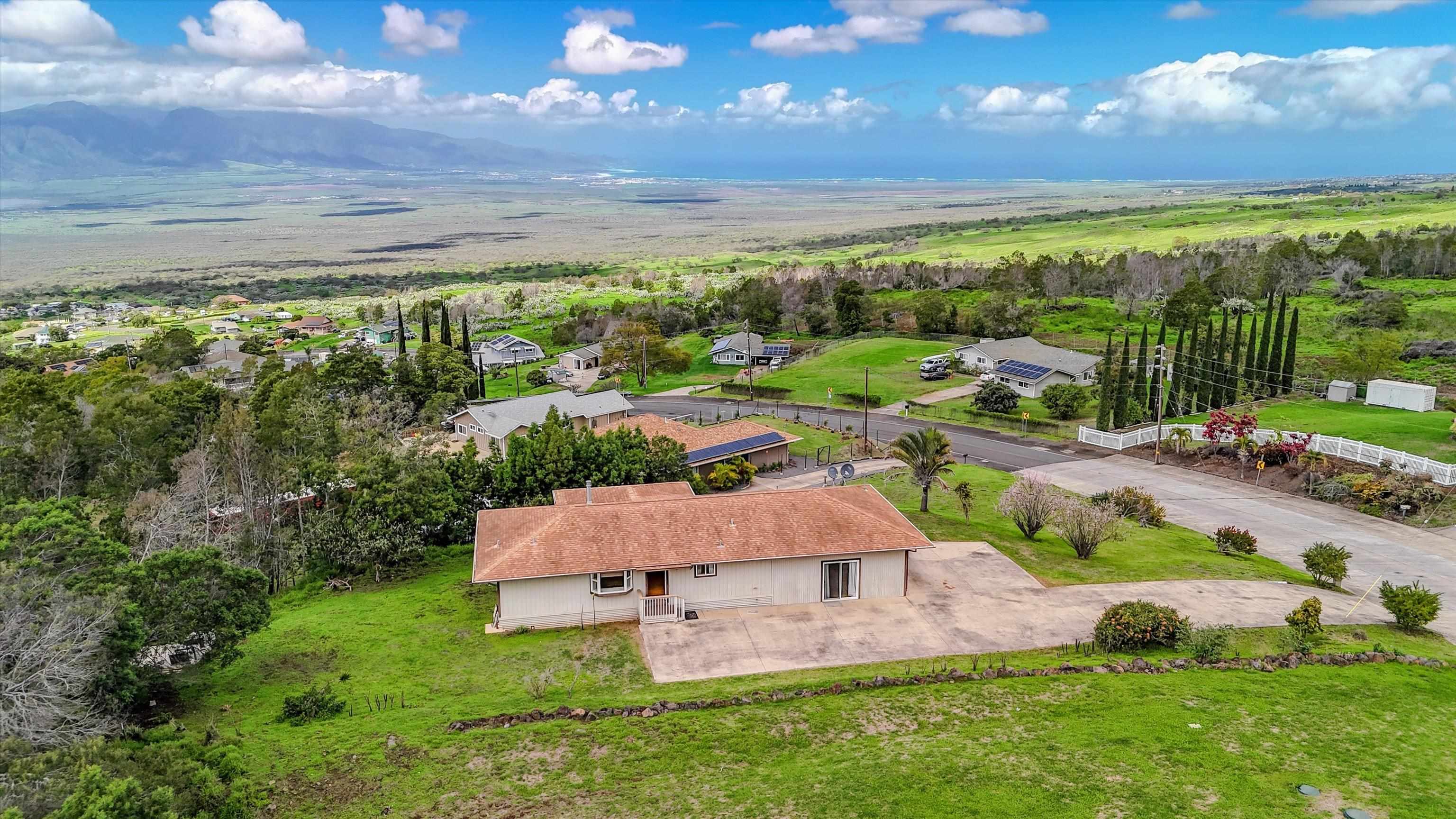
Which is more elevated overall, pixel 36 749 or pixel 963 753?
pixel 36 749

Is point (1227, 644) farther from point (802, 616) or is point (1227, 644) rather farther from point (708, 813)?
point (708, 813)

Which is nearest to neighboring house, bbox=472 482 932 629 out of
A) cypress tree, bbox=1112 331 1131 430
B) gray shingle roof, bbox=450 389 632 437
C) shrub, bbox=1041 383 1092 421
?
gray shingle roof, bbox=450 389 632 437

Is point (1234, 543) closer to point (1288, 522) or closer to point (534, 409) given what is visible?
point (1288, 522)

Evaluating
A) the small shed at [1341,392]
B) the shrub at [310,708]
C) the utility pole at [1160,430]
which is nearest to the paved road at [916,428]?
Answer: the utility pole at [1160,430]

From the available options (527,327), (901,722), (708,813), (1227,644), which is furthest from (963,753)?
(527,327)

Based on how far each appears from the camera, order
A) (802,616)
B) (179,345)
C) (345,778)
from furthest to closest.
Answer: (179,345)
(802,616)
(345,778)

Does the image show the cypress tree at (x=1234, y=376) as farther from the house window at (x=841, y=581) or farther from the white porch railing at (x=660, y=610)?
the white porch railing at (x=660, y=610)
